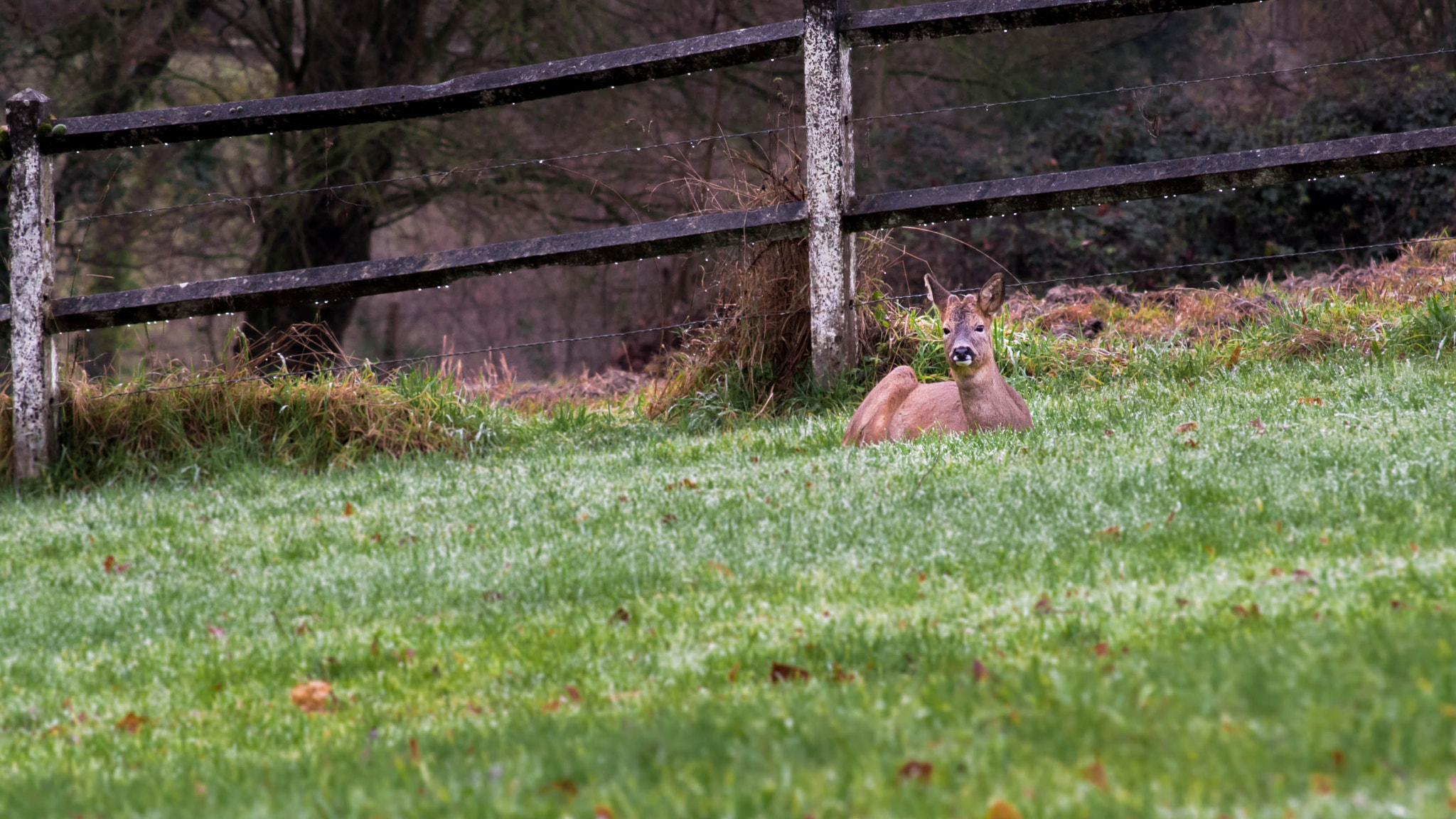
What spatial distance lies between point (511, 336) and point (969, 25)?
12.6 meters

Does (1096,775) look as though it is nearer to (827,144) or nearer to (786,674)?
(786,674)

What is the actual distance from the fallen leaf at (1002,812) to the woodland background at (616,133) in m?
10.5

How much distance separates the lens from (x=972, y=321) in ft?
18.4

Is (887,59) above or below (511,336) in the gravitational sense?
above

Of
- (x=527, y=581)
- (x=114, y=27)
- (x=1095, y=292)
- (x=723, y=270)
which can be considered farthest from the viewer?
(x=114, y=27)

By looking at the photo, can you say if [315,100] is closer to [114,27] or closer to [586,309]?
[114,27]

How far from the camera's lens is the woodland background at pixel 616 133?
42.3ft

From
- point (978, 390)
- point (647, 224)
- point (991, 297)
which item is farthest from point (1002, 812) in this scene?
point (647, 224)

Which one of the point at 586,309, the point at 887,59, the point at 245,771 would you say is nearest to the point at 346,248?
the point at 586,309

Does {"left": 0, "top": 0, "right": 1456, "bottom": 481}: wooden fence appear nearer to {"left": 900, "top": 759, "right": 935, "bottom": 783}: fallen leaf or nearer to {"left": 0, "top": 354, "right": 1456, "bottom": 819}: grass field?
{"left": 0, "top": 354, "right": 1456, "bottom": 819}: grass field

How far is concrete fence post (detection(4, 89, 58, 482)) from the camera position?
6.22m

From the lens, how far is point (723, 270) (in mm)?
7090

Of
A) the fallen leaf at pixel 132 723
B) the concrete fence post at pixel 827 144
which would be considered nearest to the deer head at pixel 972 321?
the concrete fence post at pixel 827 144

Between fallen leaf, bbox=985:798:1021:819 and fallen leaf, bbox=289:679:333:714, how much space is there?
160 centimetres
